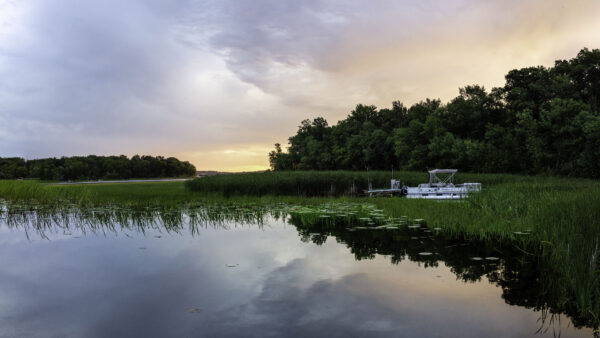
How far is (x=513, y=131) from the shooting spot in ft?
165

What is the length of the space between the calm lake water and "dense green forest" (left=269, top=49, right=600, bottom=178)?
128ft

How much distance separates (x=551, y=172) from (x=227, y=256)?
145 feet

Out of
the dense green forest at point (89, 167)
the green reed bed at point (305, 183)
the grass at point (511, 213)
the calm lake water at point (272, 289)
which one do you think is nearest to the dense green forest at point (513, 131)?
the green reed bed at point (305, 183)

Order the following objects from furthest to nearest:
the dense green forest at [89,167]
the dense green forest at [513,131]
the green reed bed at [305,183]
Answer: the dense green forest at [89,167], the dense green forest at [513,131], the green reed bed at [305,183]

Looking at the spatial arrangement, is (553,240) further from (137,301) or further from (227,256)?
(137,301)

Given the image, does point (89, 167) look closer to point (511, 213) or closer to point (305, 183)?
point (305, 183)

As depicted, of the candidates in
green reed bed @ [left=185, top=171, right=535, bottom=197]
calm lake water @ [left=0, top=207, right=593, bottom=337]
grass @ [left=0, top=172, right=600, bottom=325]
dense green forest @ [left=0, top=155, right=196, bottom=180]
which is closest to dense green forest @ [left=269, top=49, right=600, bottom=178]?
green reed bed @ [left=185, top=171, right=535, bottom=197]

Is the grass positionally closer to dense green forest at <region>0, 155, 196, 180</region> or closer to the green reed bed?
the green reed bed

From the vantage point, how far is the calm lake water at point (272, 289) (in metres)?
5.23

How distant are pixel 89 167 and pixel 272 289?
108 m

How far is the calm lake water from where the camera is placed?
206 inches

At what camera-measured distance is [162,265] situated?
8.48m

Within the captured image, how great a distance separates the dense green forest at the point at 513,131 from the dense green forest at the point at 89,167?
66.9 m

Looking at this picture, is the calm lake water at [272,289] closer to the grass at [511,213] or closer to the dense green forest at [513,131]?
the grass at [511,213]
